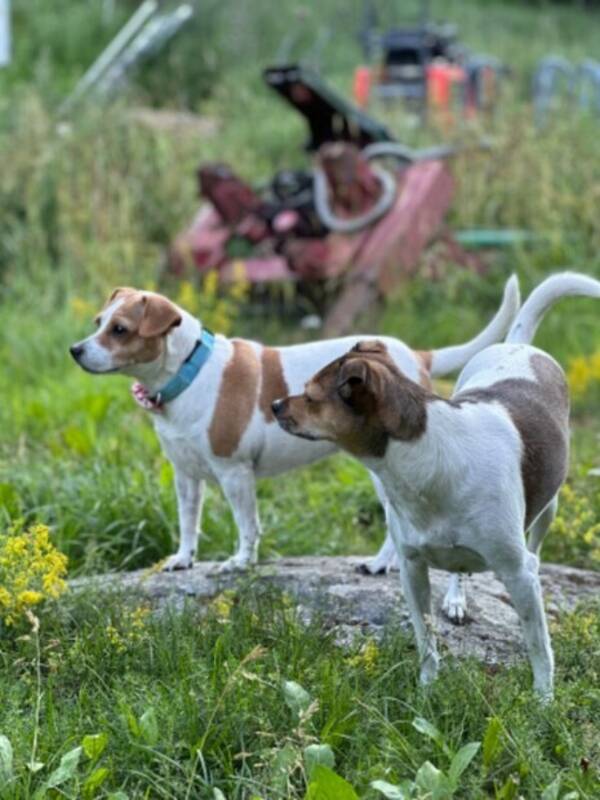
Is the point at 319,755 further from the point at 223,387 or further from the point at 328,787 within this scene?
the point at 223,387

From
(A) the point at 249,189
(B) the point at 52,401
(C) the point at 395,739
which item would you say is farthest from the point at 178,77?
(C) the point at 395,739

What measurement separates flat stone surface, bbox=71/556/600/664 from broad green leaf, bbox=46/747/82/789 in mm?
1096

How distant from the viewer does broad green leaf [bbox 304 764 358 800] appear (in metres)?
3.30

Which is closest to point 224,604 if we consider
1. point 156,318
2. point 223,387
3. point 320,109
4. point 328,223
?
point 223,387

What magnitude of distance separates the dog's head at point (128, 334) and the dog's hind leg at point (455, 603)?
1.26 m

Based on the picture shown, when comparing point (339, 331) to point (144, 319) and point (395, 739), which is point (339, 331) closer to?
point (144, 319)

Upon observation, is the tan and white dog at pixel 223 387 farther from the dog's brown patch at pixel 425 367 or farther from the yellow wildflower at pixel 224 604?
the yellow wildflower at pixel 224 604

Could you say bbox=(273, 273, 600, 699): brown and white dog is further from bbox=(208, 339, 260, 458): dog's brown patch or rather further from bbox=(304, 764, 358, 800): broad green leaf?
bbox=(208, 339, 260, 458): dog's brown patch

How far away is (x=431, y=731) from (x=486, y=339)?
1.87 m

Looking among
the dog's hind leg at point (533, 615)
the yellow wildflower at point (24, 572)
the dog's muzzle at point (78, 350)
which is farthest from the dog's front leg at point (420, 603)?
the dog's muzzle at point (78, 350)

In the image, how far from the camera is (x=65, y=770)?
3451mm

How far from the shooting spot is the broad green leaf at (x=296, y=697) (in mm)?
3678

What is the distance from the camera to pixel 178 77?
15164mm

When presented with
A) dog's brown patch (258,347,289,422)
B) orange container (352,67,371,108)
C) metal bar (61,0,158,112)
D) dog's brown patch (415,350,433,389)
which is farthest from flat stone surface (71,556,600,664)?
orange container (352,67,371,108)
